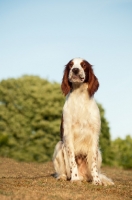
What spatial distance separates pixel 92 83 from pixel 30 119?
30.1 m

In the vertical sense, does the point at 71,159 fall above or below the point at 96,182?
above

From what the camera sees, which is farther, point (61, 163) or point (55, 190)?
point (61, 163)

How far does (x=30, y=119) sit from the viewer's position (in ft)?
129

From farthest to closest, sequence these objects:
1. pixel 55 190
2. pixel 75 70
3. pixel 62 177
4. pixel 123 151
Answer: pixel 123 151 → pixel 62 177 → pixel 75 70 → pixel 55 190

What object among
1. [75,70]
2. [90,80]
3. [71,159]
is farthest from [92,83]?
[71,159]

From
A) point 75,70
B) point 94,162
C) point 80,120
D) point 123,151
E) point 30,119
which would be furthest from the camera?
point 123,151

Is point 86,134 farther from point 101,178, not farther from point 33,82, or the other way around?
point 33,82

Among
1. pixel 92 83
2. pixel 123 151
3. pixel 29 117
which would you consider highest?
pixel 29 117

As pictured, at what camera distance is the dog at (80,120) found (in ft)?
30.7

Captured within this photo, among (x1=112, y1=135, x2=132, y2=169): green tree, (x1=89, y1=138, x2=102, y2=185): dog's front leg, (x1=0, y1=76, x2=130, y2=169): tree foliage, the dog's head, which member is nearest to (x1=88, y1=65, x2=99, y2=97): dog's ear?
the dog's head

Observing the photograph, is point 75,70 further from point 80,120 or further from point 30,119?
point 30,119

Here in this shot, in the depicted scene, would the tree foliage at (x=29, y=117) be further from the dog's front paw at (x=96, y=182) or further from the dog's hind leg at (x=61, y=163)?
the dog's front paw at (x=96, y=182)

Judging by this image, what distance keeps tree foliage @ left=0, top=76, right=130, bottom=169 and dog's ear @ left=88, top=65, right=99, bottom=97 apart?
89.2 ft

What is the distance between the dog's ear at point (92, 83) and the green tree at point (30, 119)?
27.2 m
